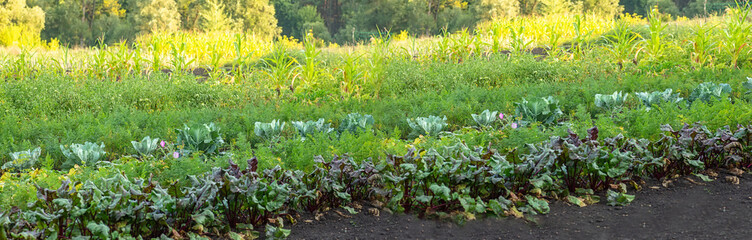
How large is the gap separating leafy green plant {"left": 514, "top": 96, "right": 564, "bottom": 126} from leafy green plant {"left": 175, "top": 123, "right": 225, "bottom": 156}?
2.33 m

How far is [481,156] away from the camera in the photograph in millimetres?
3174

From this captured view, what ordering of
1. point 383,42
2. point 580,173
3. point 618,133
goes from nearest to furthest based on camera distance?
point 580,173 < point 618,133 < point 383,42

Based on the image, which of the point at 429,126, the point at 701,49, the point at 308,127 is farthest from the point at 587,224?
the point at 701,49

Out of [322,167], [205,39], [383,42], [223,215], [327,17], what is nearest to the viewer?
[223,215]

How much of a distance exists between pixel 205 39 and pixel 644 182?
11729 mm

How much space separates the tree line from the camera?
26.1 m

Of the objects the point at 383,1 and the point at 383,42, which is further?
the point at 383,1

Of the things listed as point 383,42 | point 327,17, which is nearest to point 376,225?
point 383,42

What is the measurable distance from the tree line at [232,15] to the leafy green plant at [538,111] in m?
21.3

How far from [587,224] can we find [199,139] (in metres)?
2.52

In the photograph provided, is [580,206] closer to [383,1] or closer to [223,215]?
[223,215]

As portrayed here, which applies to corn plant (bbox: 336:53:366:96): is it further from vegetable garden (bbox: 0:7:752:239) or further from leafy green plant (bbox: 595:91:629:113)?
leafy green plant (bbox: 595:91:629:113)

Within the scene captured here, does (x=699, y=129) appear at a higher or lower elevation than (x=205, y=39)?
higher

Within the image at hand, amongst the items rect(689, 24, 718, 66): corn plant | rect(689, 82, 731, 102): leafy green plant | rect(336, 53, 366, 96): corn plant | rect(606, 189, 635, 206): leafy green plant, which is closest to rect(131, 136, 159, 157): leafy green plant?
rect(606, 189, 635, 206): leafy green plant
